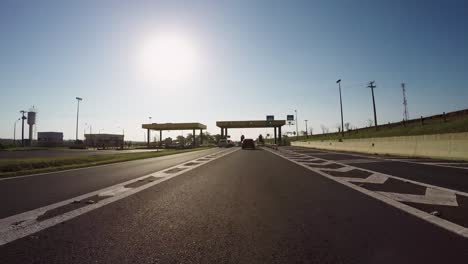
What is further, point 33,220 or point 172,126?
point 172,126

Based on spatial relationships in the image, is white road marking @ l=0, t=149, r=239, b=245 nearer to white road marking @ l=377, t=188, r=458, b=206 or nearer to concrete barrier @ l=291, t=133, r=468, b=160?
white road marking @ l=377, t=188, r=458, b=206

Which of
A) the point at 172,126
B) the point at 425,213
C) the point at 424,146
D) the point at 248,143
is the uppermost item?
the point at 172,126

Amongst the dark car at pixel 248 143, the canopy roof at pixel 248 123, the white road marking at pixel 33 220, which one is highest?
the canopy roof at pixel 248 123

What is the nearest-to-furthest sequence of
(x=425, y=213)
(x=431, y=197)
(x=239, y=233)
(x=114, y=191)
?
1. (x=239, y=233)
2. (x=425, y=213)
3. (x=431, y=197)
4. (x=114, y=191)

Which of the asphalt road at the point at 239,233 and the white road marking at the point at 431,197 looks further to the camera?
the white road marking at the point at 431,197

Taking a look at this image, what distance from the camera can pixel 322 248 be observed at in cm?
288

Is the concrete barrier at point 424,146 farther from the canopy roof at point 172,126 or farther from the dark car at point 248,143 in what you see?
the canopy roof at point 172,126

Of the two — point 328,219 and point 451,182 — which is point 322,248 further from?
point 451,182

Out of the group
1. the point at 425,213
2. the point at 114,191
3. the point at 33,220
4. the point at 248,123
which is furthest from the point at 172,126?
the point at 425,213

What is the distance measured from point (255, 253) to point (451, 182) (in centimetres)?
726

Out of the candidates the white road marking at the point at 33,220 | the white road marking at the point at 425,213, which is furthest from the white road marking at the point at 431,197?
the white road marking at the point at 33,220

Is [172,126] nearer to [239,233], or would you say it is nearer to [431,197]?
[431,197]

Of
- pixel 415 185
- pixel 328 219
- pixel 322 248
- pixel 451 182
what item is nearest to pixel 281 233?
pixel 322 248

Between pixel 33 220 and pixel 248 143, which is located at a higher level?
pixel 248 143
